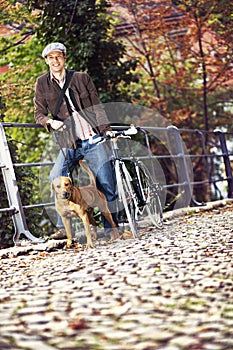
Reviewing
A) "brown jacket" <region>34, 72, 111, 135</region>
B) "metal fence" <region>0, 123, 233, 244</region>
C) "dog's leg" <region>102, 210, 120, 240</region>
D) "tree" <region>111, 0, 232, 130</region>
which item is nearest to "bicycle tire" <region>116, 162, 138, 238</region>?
"dog's leg" <region>102, 210, 120, 240</region>

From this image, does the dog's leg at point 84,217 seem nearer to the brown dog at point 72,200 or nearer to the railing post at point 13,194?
the brown dog at point 72,200

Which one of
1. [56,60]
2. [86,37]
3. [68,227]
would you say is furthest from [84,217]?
[86,37]

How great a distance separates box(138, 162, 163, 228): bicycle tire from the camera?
6547mm

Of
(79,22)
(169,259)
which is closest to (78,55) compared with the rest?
(79,22)

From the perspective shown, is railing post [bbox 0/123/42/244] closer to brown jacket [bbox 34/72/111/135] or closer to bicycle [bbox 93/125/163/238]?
brown jacket [bbox 34/72/111/135]

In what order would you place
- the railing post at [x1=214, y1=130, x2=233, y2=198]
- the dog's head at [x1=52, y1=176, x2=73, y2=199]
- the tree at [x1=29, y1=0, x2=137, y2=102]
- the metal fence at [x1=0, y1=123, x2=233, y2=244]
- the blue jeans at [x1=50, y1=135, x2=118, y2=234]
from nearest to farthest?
the dog's head at [x1=52, y1=176, x2=73, y2=199], the blue jeans at [x1=50, y1=135, x2=118, y2=234], the metal fence at [x1=0, y1=123, x2=233, y2=244], the tree at [x1=29, y1=0, x2=137, y2=102], the railing post at [x1=214, y1=130, x2=233, y2=198]

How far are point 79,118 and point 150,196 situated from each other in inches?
51.0

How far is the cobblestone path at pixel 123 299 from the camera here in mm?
2576

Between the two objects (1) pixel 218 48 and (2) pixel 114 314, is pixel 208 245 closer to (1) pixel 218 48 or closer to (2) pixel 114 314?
(2) pixel 114 314

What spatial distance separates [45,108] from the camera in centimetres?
588

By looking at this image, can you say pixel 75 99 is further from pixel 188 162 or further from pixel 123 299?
pixel 188 162

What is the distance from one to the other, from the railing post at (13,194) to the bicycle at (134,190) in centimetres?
79

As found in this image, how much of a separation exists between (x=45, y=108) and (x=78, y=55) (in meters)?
4.13

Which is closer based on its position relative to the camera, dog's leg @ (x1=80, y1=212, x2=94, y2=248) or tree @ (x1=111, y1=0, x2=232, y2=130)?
dog's leg @ (x1=80, y1=212, x2=94, y2=248)
